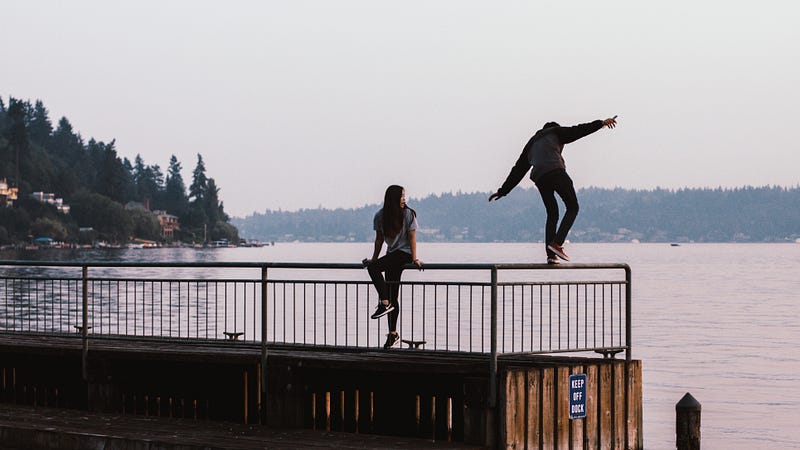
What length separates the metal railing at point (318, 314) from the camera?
13875 millimetres

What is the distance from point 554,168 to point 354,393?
3537 mm

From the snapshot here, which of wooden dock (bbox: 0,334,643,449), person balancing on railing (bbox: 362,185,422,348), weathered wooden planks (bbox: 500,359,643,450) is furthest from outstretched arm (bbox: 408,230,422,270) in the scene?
weathered wooden planks (bbox: 500,359,643,450)

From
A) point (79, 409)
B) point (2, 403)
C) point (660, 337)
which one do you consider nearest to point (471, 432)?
point (79, 409)

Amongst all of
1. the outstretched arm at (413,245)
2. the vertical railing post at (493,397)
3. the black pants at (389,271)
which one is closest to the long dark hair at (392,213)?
the outstretched arm at (413,245)

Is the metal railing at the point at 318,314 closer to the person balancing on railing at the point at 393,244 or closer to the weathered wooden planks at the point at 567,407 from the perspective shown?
the person balancing on railing at the point at 393,244

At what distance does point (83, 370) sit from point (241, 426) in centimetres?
307

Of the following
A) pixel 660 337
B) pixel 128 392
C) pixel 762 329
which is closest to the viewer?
pixel 128 392

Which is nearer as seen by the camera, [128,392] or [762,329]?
[128,392]

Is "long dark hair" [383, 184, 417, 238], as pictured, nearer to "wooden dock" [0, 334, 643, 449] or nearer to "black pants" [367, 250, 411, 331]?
"black pants" [367, 250, 411, 331]

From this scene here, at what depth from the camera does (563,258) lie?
14125mm

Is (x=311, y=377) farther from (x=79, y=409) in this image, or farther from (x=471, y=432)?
(x=79, y=409)

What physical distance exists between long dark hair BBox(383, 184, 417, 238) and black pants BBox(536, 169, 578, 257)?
5.46 ft

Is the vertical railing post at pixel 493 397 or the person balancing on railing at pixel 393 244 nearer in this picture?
the vertical railing post at pixel 493 397

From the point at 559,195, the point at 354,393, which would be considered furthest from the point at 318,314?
the point at 354,393
